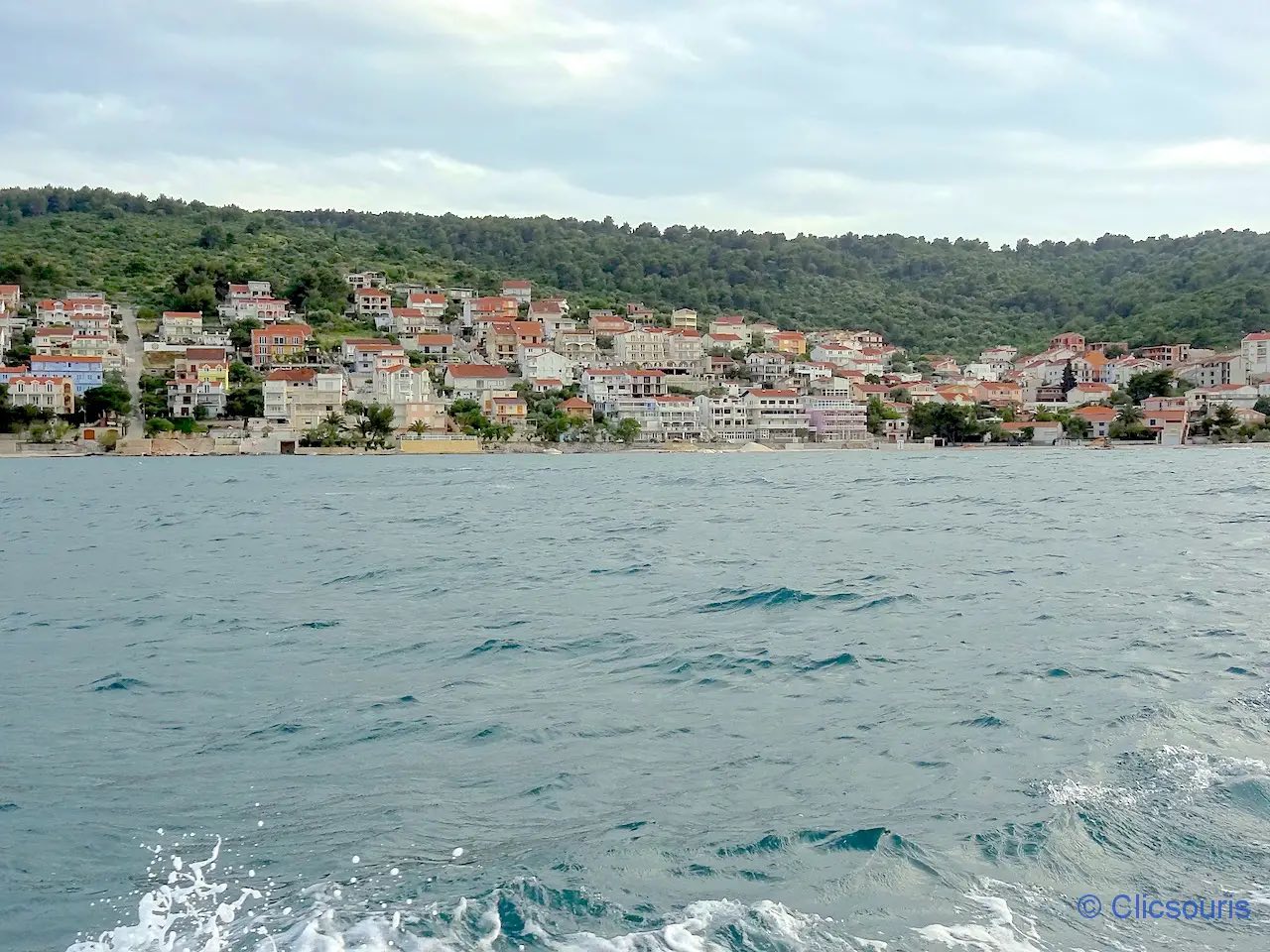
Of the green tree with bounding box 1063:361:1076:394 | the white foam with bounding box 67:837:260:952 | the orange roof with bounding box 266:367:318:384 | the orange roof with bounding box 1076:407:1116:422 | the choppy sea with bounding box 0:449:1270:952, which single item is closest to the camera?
the white foam with bounding box 67:837:260:952

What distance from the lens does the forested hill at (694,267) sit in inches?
3989

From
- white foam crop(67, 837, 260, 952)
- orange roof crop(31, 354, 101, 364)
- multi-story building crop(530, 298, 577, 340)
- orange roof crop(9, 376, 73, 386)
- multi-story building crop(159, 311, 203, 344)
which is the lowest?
orange roof crop(9, 376, 73, 386)

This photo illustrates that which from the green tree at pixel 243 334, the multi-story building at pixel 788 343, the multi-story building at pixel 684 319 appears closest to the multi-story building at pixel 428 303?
the green tree at pixel 243 334

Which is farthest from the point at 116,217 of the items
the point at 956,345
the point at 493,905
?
the point at 493,905

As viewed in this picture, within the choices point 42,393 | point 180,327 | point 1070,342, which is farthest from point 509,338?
point 1070,342

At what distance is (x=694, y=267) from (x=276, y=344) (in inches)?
2793

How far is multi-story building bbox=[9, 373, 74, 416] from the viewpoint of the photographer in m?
67.3

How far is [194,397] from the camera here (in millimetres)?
72500

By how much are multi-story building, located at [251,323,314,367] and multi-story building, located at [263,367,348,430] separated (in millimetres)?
7573

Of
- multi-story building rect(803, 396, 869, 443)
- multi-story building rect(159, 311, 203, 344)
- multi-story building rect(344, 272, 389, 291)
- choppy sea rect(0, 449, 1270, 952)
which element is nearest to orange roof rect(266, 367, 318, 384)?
multi-story building rect(159, 311, 203, 344)

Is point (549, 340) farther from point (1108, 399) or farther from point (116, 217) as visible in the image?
point (116, 217)

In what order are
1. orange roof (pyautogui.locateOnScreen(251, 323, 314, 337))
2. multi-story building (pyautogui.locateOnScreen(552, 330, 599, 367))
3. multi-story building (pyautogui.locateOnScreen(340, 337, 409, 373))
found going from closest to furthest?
multi-story building (pyautogui.locateOnScreen(340, 337, 409, 373)) < orange roof (pyautogui.locateOnScreen(251, 323, 314, 337)) < multi-story building (pyautogui.locateOnScreen(552, 330, 599, 367))

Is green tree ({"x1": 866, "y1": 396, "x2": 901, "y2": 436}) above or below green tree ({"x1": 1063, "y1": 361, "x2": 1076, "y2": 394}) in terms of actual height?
below

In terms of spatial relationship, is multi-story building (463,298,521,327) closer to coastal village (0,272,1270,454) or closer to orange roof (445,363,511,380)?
coastal village (0,272,1270,454)
